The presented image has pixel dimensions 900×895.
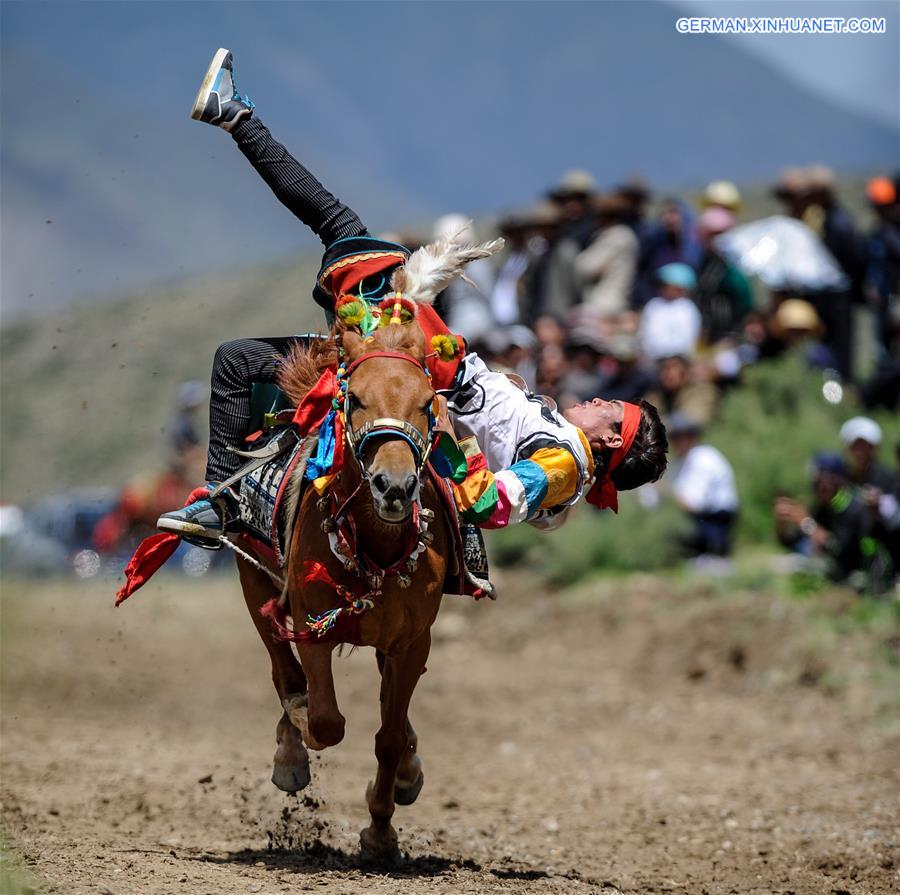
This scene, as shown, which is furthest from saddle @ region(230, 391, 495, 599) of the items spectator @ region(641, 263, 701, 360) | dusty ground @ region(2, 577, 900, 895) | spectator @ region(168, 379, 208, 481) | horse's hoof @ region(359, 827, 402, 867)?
spectator @ region(168, 379, 208, 481)

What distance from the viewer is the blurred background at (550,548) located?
22.4 feet

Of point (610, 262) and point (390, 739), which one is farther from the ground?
point (610, 262)

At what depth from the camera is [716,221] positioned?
13.0m

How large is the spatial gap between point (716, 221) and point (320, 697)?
8.73 metres

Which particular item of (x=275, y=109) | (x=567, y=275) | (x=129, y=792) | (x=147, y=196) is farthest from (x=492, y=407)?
(x=147, y=196)

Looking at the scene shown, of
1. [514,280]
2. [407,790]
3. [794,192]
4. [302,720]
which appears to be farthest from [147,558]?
[794,192]

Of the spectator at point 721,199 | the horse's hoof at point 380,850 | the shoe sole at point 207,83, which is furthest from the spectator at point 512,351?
the horse's hoof at point 380,850

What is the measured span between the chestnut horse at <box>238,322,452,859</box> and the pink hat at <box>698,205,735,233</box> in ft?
25.7

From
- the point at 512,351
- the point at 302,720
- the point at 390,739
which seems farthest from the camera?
the point at 512,351

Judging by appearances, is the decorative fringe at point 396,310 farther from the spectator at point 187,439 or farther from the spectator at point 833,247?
the spectator at point 187,439

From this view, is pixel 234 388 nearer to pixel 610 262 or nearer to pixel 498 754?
pixel 498 754

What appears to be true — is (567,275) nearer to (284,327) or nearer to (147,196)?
(147,196)

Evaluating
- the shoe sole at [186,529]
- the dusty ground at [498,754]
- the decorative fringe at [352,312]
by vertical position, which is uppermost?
the decorative fringe at [352,312]

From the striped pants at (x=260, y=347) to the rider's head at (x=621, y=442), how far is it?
4.28 ft
